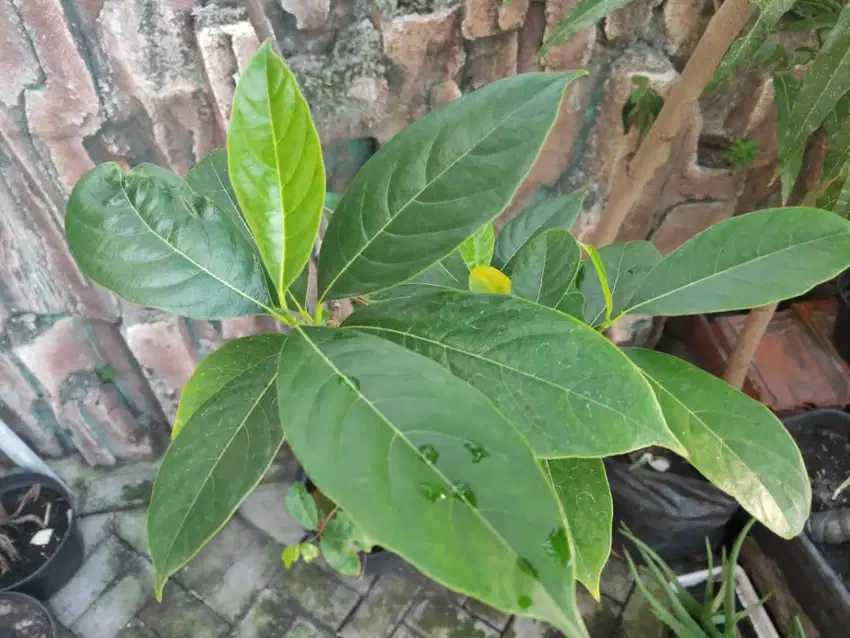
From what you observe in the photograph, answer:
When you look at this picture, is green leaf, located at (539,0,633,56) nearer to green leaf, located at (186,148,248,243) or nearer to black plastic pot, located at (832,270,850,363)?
green leaf, located at (186,148,248,243)

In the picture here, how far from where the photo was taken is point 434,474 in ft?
1.22

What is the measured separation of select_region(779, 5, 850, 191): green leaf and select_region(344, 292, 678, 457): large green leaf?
491 mm

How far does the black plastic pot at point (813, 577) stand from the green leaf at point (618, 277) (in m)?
0.77

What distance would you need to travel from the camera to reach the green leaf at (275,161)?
0.45 m

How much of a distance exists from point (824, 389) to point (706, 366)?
0.80 ft

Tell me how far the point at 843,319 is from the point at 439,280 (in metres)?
1.16

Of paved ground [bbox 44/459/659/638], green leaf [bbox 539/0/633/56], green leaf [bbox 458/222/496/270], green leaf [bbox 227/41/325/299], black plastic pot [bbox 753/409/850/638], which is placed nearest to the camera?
green leaf [bbox 227/41/325/299]

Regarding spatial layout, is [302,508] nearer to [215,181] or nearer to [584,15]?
[215,181]

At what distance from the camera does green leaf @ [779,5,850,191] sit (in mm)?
712

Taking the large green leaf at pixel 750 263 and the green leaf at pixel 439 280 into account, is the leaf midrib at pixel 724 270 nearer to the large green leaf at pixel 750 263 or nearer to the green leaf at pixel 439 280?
the large green leaf at pixel 750 263

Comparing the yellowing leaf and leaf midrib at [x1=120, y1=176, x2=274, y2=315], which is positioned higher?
leaf midrib at [x1=120, y1=176, x2=274, y2=315]

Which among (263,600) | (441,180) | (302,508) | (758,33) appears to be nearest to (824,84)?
(758,33)

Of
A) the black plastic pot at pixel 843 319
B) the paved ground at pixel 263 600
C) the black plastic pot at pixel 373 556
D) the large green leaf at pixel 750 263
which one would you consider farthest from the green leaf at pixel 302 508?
the black plastic pot at pixel 843 319

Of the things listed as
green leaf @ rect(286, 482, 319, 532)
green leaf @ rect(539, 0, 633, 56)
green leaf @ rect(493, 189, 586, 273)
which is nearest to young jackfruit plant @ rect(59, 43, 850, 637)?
green leaf @ rect(493, 189, 586, 273)
